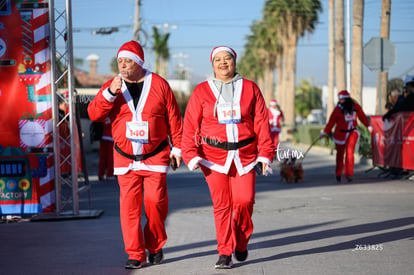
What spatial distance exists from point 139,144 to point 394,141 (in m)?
10.5

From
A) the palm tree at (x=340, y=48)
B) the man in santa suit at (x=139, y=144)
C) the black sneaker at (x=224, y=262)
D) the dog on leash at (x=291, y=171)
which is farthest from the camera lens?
the palm tree at (x=340, y=48)

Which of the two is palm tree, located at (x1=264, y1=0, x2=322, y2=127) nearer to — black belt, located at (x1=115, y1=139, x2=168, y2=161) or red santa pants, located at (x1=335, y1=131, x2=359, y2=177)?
red santa pants, located at (x1=335, y1=131, x2=359, y2=177)

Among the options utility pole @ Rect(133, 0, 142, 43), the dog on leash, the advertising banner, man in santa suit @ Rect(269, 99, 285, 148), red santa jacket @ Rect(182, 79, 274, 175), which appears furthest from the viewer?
utility pole @ Rect(133, 0, 142, 43)

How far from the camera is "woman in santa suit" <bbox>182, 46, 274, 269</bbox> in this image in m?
6.75

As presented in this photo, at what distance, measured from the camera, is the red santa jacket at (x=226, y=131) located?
22.2 feet

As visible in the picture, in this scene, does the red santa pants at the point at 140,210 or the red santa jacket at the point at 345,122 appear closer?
the red santa pants at the point at 140,210

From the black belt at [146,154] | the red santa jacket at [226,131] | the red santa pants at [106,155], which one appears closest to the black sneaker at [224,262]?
the red santa jacket at [226,131]

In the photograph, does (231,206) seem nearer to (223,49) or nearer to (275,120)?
(223,49)

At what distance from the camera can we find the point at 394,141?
16.3 m

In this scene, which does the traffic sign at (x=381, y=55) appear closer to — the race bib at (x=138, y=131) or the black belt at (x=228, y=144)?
the black belt at (x=228, y=144)

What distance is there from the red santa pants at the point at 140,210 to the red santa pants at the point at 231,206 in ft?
1.68

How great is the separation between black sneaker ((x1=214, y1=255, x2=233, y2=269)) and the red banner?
9.27 m

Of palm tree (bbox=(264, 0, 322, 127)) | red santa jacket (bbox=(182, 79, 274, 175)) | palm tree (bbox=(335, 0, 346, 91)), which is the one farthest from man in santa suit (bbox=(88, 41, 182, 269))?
palm tree (bbox=(264, 0, 322, 127))

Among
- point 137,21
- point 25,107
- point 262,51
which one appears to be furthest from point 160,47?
point 25,107
